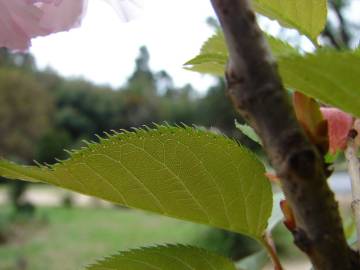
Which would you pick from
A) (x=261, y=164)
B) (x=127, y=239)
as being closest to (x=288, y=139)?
(x=261, y=164)

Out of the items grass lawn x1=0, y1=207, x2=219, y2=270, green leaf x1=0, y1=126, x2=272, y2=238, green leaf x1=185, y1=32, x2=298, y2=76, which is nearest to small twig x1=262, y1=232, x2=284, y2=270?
green leaf x1=0, y1=126, x2=272, y2=238

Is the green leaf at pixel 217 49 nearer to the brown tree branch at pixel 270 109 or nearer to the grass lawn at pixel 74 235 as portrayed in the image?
the brown tree branch at pixel 270 109

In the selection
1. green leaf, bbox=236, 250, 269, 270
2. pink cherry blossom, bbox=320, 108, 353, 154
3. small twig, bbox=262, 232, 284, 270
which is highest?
pink cherry blossom, bbox=320, 108, 353, 154

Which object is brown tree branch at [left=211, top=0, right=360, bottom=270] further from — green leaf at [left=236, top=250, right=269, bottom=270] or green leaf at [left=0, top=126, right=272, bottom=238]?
green leaf at [left=236, top=250, right=269, bottom=270]

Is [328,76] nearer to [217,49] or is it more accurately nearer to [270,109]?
[270,109]

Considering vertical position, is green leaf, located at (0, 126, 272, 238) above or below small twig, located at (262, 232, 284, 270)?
above

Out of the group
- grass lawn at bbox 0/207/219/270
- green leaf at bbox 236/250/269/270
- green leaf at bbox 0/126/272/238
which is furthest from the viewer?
grass lawn at bbox 0/207/219/270

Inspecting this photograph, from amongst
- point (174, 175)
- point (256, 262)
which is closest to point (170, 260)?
point (174, 175)
